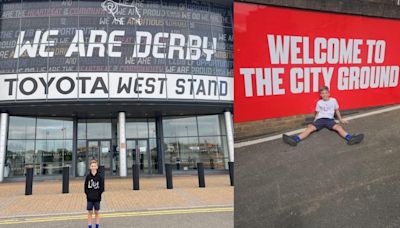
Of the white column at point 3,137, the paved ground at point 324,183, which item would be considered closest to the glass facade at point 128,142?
the white column at point 3,137

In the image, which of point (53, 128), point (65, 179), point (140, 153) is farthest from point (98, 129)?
point (65, 179)

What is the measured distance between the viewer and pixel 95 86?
2283 centimetres

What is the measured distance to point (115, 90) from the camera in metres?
23.0

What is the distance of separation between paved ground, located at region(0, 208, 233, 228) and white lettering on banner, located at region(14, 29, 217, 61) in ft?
53.7

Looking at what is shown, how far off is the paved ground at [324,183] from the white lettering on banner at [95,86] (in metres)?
20.9

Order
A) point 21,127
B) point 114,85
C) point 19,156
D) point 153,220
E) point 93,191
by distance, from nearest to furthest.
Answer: point 93,191 < point 153,220 < point 114,85 < point 19,156 < point 21,127

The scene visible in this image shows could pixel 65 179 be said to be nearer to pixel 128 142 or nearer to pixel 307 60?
pixel 128 142

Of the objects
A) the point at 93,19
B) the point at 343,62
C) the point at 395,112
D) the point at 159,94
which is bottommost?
the point at 395,112

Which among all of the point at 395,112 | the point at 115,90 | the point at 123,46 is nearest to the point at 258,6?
the point at 395,112

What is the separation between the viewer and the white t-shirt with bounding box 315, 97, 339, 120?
9.08 ft

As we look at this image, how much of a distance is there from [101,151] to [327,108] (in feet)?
83.0

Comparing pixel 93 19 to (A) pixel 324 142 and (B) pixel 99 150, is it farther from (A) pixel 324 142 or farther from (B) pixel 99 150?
(A) pixel 324 142

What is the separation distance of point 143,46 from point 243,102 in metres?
22.6

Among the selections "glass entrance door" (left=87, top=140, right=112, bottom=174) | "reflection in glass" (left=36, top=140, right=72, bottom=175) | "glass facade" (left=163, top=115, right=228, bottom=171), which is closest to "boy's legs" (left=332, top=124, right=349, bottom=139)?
"glass facade" (left=163, top=115, right=228, bottom=171)
